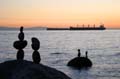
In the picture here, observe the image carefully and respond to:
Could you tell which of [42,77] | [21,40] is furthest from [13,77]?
[21,40]

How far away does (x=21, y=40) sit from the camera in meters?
14.5

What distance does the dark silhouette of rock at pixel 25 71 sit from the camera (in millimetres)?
11875

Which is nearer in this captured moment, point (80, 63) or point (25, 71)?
point (25, 71)

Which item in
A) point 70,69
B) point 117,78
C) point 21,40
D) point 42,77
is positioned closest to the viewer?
point 42,77

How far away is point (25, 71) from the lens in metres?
12.2

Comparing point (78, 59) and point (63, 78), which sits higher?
point (63, 78)

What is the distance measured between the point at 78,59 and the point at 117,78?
9.01m

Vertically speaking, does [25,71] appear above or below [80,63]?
above

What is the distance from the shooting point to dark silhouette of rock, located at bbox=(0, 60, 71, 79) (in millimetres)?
11875

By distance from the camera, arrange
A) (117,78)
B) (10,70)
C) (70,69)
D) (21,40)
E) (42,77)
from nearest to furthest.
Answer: (42,77), (10,70), (21,40), (117,78), (70,69)

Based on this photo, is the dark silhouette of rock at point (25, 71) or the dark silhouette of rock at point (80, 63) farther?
the dark silhouette of rock at point (80, 63)

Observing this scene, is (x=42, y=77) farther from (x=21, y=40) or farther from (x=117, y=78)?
(x=117, y=78)

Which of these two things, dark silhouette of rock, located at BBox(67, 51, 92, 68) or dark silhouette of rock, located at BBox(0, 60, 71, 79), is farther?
dark silhouette of rock, located at BBox(67, 51, 92, 68)

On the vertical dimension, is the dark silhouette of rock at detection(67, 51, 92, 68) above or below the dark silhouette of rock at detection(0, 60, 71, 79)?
below
